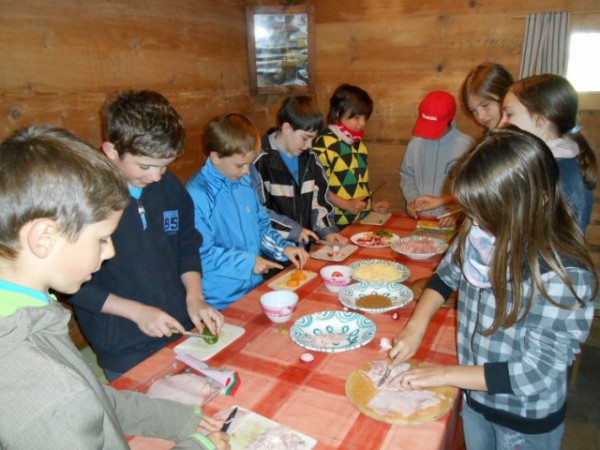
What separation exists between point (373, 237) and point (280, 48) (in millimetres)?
2086

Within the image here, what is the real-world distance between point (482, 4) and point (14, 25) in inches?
120

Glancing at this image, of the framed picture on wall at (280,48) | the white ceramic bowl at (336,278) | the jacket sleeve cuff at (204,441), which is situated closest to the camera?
the jacket sleeve cuff at (204,441)

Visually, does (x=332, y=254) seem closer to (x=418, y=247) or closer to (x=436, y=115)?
(x=418, y=247)

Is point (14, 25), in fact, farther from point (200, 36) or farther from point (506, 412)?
point (506, 412)

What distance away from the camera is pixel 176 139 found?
4.75ft

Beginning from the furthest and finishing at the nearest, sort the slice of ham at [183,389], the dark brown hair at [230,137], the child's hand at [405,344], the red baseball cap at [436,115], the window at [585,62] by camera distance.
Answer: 1. the window at [585,62]
2. the red baseball cap at [436,115]
3. the dark brown hair at [230,137]
4. the child's hand at [405,344]
5. the slice of ham at [183,389]

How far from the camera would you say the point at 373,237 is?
2293 mm

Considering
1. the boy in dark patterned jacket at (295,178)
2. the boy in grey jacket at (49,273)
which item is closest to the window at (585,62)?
the boy in dark patterned jacket at (295,178)

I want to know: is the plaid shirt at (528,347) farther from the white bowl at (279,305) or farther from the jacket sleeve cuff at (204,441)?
the jacket sleeve cuff at (204,441)

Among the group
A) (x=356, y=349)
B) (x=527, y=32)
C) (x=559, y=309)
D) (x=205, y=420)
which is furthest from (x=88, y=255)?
(x=527, y=32)

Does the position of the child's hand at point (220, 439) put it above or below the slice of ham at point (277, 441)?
above

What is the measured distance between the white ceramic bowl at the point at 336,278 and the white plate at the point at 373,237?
0.50 metres

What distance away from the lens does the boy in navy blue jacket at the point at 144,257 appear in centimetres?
138

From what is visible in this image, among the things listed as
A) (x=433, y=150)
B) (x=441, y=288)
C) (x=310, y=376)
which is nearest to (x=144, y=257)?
(x=310, y=376)
